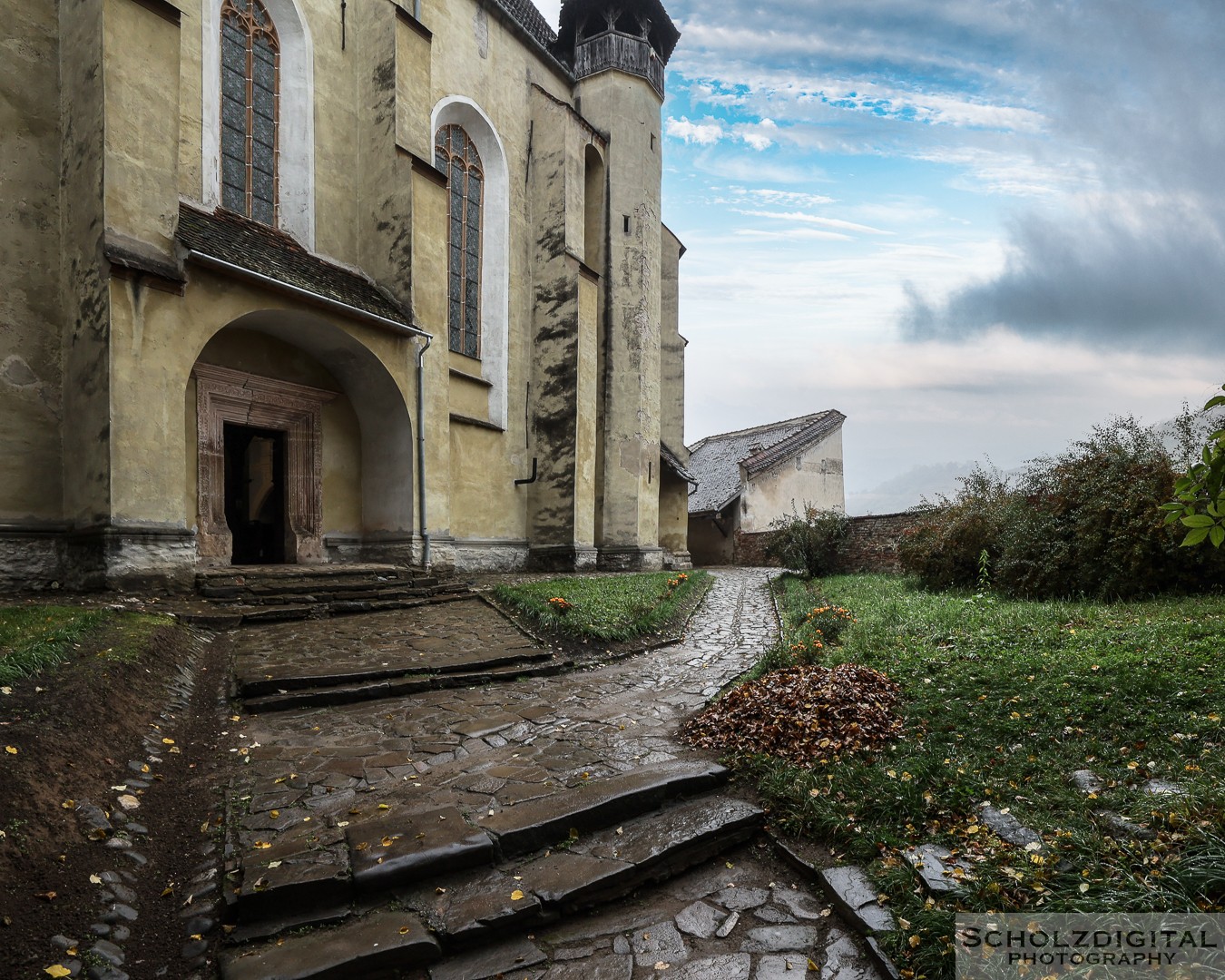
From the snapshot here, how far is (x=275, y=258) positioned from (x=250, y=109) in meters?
3.33

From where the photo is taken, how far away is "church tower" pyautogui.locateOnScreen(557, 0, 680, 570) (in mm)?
19516

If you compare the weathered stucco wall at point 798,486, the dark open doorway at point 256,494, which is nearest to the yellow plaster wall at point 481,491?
the dark open doorway at point 256,494

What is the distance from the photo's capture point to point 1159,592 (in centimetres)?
974

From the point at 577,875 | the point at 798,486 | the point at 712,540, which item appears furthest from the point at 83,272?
the point at 798,486

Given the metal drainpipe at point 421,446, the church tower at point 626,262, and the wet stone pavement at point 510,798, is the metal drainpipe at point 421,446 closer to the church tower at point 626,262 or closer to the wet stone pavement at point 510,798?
the wet stone pavement at point 510,798

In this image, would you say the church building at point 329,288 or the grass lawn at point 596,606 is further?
the grass lawn at point 596,606

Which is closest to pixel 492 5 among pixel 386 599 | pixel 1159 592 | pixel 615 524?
pixel 615 524

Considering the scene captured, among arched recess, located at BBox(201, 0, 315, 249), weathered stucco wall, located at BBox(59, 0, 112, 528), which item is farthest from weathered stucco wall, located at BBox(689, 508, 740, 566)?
weathered stucco wall, located at BBox(59, 0, 112, 528)

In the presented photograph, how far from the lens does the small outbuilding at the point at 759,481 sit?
96.5ft

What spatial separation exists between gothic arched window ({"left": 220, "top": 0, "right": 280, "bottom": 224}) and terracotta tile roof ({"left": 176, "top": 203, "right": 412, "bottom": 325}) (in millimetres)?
609

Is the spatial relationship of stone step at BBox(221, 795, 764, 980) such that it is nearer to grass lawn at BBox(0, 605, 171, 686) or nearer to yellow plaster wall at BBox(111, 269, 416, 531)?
grass lawn at BBox(0, 605, 171, 686)

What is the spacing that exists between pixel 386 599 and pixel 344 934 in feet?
26.1

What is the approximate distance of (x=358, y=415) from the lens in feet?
46.2

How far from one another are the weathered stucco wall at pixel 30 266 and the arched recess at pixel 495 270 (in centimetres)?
891
